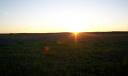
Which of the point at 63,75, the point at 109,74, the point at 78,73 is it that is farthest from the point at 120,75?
the point at 63,75

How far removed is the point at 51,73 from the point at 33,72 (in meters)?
1.24

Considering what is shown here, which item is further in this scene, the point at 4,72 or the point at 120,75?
the point at 4,72

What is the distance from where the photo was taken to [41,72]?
46.3ft

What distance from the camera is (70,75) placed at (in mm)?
13094

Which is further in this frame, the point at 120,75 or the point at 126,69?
the point at 126,69

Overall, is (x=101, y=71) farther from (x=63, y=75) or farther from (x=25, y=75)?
(x=25, y=75)

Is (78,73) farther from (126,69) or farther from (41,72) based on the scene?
(126,69)

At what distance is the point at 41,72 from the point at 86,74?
295cm

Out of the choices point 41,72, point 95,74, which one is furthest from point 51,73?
point 95,74

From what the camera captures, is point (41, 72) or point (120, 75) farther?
point (41, 72)

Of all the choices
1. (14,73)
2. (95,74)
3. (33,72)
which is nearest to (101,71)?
(95,74)

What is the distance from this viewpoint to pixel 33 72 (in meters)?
14.1

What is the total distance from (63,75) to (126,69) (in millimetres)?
4518

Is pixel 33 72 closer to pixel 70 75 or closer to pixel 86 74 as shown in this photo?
pixel 70 75
